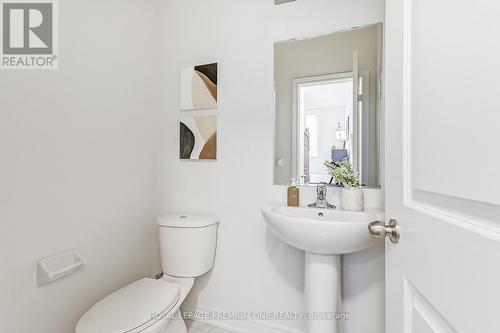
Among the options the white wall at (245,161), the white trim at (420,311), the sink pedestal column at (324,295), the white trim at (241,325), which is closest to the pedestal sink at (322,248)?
the sink pedestal column at (324,295)

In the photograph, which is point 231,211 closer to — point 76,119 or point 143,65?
point 76,119

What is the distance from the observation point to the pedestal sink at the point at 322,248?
3.52 ft

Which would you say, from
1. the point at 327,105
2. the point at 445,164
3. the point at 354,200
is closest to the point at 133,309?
the point at 354,200

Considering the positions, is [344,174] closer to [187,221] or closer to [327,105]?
[327,105]

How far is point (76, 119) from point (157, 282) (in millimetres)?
994

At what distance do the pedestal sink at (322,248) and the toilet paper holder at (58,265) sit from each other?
39.6 inches

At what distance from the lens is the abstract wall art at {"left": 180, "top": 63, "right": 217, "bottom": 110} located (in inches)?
66.1

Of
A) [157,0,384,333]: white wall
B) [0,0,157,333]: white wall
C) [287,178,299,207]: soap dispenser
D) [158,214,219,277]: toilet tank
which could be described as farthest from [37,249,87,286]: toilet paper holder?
[287,178,299,207]: soap dispenser

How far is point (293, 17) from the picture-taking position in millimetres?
1491

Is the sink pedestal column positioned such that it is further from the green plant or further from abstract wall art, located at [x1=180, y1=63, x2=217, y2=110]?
abstract wall art, located at [x1=180, y1=63, x2=217, y2=110]

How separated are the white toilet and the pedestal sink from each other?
0.54 metres

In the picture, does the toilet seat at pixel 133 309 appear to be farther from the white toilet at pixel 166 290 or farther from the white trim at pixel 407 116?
the white trim at pixel 407 116

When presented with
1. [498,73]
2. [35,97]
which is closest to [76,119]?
[35,97]

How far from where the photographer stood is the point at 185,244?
1.52 metres
